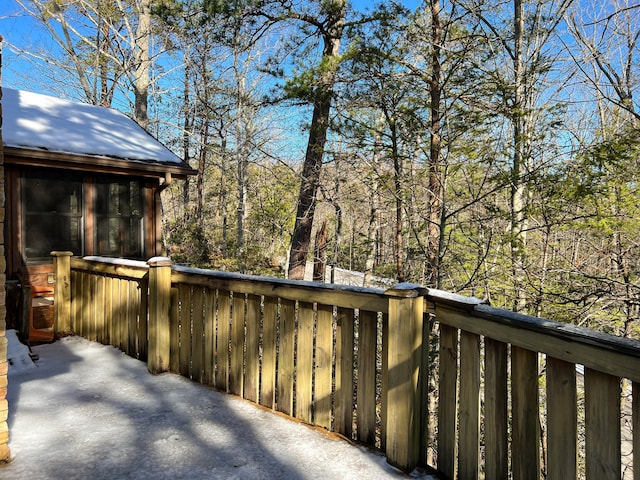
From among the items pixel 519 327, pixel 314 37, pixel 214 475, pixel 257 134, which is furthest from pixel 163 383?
pixel 257 134

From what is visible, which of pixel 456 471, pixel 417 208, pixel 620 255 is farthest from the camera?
pixel 417 208

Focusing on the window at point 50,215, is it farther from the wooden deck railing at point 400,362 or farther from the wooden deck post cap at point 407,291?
the wooden deck post cap at point 407,291

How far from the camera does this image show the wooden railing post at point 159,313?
3.50m

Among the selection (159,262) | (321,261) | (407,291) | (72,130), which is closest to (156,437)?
(159,262)

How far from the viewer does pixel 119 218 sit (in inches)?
271

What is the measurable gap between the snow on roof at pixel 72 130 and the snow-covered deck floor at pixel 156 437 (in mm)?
3774

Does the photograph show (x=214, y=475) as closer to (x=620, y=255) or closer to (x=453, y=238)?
(x=453, y=238)

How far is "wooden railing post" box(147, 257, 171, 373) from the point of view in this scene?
11.5 feet

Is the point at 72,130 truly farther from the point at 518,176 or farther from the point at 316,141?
the point at 518,176

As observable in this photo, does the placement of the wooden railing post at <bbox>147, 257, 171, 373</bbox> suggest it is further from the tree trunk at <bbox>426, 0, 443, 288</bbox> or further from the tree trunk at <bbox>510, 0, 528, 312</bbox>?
the tree trunk at <bbox>510, 0, 528, 312</bbox>

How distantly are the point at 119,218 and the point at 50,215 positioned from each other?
0.98m

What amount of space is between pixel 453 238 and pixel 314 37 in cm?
597

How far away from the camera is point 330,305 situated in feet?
8.32

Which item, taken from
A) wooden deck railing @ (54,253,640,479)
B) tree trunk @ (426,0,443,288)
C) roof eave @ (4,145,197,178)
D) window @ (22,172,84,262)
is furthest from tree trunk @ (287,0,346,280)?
wooden deck railing @ (54,253,640,479)
